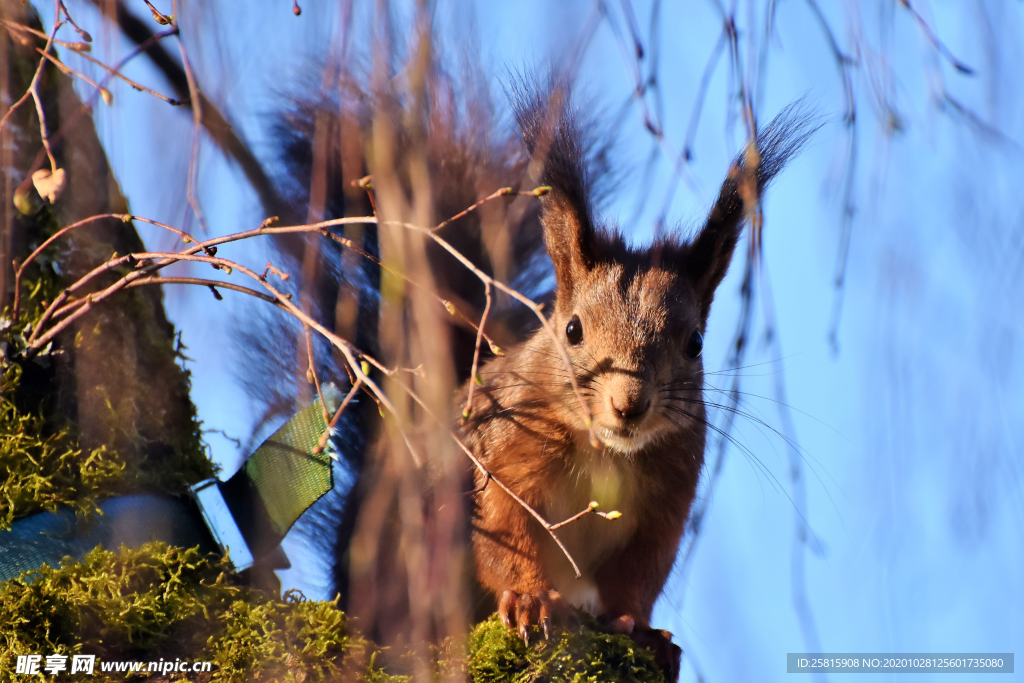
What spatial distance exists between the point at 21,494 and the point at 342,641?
770 mm

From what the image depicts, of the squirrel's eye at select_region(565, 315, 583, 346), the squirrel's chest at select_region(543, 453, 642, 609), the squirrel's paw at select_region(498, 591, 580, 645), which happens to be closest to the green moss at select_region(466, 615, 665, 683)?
the squirrel's paw at select_region(498, 591, 580, 645)

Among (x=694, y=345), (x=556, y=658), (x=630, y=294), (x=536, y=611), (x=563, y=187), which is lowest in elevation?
(x=556, y=658)

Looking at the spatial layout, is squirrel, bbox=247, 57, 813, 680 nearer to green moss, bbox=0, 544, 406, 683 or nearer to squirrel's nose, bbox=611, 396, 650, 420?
squirrel's nose, bbox=611, 396, 650, 420

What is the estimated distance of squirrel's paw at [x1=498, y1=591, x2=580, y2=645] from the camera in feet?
5.90

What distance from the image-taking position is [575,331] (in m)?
2.18

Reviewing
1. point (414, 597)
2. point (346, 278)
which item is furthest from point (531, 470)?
point (414, 597)

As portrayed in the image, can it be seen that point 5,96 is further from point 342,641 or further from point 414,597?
point 414,597

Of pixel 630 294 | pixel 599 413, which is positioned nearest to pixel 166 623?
pixel 599 413

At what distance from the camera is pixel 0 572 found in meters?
1.66

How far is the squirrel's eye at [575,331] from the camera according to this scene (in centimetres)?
217

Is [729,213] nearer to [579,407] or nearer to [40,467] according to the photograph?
[579,407]

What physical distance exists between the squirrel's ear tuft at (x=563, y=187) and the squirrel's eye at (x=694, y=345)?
1.13 feet

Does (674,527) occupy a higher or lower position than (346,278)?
lower

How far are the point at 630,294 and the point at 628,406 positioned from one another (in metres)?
0.43
